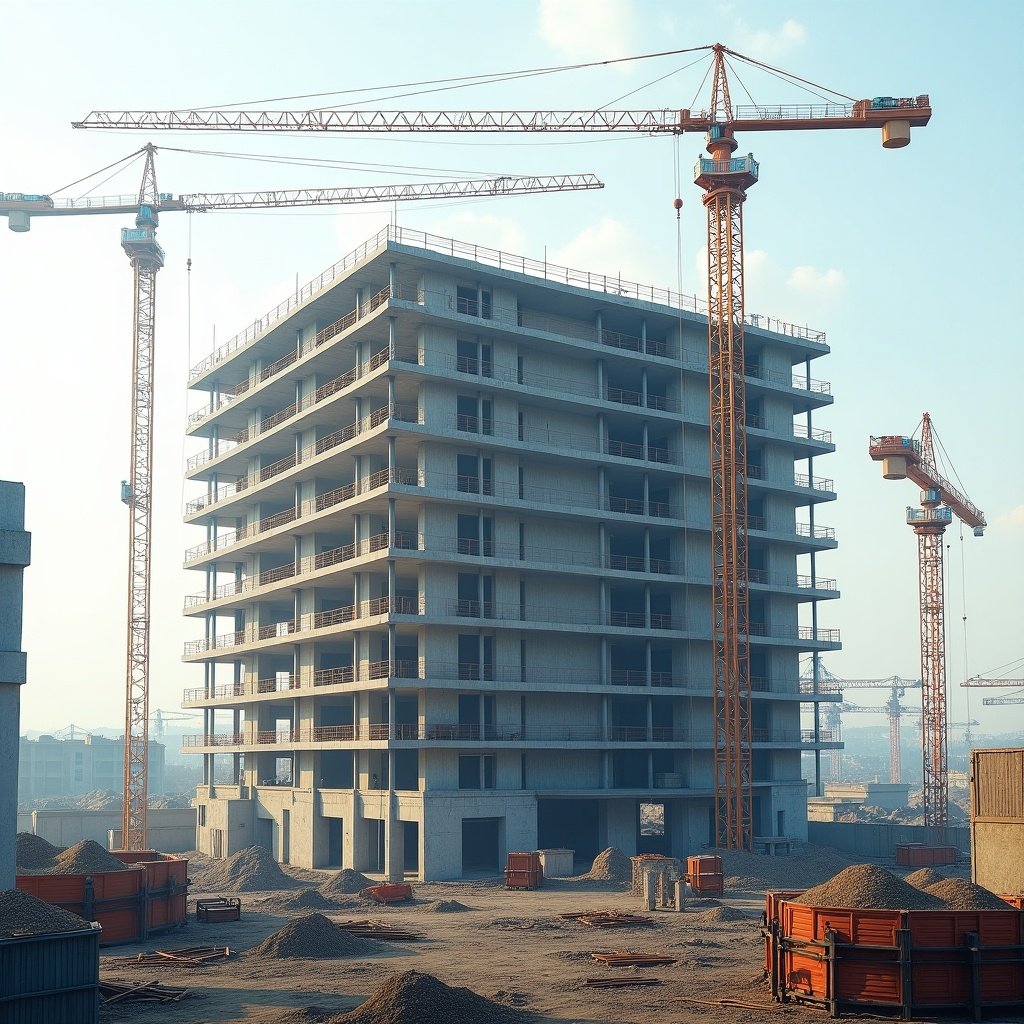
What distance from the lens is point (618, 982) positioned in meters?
32.3

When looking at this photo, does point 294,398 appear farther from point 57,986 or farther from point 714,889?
point 57,986

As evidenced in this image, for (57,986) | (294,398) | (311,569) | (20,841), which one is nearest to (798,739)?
(311,569)

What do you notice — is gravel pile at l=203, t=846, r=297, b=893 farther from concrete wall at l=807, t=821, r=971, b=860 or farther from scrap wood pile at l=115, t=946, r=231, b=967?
concrete wall at l=807, t=821, r=971, b=860

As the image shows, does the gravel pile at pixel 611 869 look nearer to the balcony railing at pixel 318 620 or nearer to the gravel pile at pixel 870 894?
the balcony railing at pixel 318 620

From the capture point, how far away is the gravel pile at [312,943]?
3719 cm

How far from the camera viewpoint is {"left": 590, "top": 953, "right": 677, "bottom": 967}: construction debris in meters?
35.3

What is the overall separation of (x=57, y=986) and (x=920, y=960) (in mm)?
17413

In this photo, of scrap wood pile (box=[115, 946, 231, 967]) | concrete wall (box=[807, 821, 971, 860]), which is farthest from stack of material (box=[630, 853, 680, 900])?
concrete wall (box=[807, 821, 971, 860])

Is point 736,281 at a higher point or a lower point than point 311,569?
higher

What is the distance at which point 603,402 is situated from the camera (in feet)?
237

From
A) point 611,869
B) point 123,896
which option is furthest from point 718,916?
point 123,896

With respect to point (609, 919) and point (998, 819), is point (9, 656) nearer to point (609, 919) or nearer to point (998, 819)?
point (609, 919)

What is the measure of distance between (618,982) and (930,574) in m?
77.9

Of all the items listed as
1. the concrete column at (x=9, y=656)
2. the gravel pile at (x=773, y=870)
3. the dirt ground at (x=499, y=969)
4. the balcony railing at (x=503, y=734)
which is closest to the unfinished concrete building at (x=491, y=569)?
the balcony railing at (x=503, y=734)
